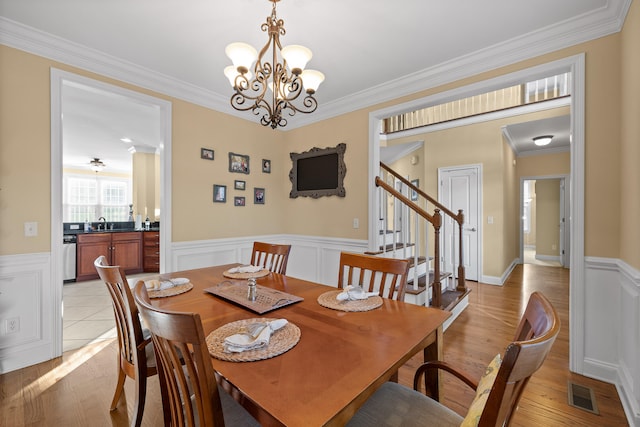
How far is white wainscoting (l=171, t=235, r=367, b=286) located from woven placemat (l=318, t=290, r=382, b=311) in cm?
181

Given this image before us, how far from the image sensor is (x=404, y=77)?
287cm

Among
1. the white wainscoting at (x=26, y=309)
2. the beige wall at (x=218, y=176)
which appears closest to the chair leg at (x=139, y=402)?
the white wainscoting at (x=26, y=309)

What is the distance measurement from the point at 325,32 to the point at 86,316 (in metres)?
3.92

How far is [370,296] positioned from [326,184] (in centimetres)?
232

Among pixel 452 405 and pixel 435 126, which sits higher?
pixel 435 126

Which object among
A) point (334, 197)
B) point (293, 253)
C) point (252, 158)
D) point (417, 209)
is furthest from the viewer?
point (293, 253)

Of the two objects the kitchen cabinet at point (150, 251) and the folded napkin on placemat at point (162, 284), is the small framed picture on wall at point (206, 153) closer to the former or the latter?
the folded napkin on placemat at point (162, 284)

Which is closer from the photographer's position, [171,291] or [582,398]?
[171,291]

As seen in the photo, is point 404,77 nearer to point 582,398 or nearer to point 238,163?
point 238,163

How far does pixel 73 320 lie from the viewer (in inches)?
121

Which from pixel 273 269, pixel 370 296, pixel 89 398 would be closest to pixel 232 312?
pixel 370 296

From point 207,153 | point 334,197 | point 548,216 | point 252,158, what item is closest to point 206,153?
point 207,153

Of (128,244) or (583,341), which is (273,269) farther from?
(128,244)

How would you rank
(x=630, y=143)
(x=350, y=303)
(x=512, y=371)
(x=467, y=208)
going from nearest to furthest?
1. (x=512, y=371)
2. (x=350, y=303)
3. (x=630, y=143)
4. (x=467, y=208)
